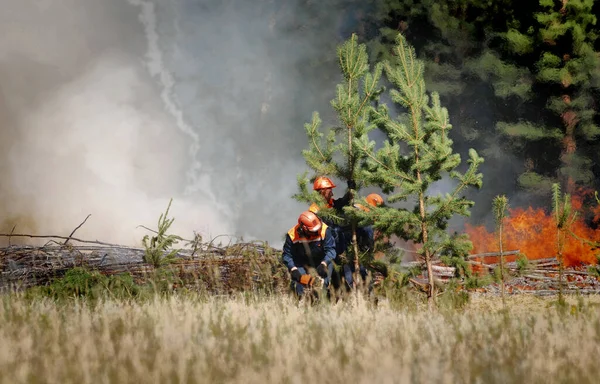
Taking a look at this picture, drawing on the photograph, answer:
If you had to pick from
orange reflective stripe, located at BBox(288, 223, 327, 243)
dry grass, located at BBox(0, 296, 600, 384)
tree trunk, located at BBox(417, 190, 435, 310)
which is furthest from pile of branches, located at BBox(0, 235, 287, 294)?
dry grass, located at BBox(0, 296, 600, 384)

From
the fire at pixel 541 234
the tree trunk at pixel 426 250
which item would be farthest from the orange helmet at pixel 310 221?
the fire at pixel 541 234

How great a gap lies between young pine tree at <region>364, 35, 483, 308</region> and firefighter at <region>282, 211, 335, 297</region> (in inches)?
39.1

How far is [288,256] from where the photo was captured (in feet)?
30.6

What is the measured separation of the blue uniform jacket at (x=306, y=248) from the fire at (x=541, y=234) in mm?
9728

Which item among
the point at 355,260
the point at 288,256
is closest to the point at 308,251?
the point at 288,256

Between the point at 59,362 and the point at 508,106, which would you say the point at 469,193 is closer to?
the point at 508,106

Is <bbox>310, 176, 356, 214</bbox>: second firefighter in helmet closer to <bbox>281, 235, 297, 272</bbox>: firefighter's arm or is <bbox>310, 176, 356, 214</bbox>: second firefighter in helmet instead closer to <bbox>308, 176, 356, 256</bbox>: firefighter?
<bbox>308, 176, 356, 256</bbox>: firefighter

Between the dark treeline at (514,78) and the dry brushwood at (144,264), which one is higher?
the dark treeline at (514,78)

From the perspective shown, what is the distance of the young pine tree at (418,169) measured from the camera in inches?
318

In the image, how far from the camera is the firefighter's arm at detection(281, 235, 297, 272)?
30.2 ft

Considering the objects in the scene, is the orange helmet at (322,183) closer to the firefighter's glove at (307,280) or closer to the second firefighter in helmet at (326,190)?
the second firefighter in helmet at (326,190)

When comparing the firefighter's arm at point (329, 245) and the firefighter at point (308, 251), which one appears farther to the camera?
the firefighter's arm at point (329, 245)

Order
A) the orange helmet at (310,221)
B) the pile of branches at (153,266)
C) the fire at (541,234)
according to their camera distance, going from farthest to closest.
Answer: the fire at (541,234) → the pile of branches at (153,266) → the orange helmet at (310,221)

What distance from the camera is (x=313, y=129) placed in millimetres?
9250
